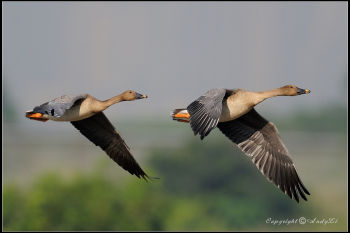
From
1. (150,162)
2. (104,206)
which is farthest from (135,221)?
(150,162)

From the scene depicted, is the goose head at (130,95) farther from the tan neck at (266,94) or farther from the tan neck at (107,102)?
the tan neck at (266,94)

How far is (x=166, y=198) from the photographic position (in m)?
77.6

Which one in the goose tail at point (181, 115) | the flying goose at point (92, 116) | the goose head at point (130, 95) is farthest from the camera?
the goose head at point (130, 95)

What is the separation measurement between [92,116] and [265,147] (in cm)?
417

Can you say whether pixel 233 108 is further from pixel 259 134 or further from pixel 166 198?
pixel 166 198

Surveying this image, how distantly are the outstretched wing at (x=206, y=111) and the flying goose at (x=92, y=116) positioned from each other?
8.08 ft

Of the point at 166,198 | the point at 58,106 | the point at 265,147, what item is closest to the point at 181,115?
the point at 265,147

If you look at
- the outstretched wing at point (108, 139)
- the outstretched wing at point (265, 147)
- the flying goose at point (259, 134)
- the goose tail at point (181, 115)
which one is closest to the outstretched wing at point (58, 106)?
the outstretched wing at point (108, 139)

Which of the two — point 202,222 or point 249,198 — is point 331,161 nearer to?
point 249,198

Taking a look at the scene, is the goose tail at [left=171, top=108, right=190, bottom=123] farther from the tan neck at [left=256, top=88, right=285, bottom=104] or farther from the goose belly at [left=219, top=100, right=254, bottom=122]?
the tan neck at [left=256, top=88, right=285, bottom=104]

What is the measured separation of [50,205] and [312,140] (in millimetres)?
55396

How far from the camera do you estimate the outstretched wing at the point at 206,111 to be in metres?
19.2

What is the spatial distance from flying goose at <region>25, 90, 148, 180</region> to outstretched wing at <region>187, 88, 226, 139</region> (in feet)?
8.08

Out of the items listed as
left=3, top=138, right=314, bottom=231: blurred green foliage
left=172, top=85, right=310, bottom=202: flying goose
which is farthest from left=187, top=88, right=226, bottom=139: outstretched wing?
left=3, top=138, right=314, bottom=231: blurred green foliage
